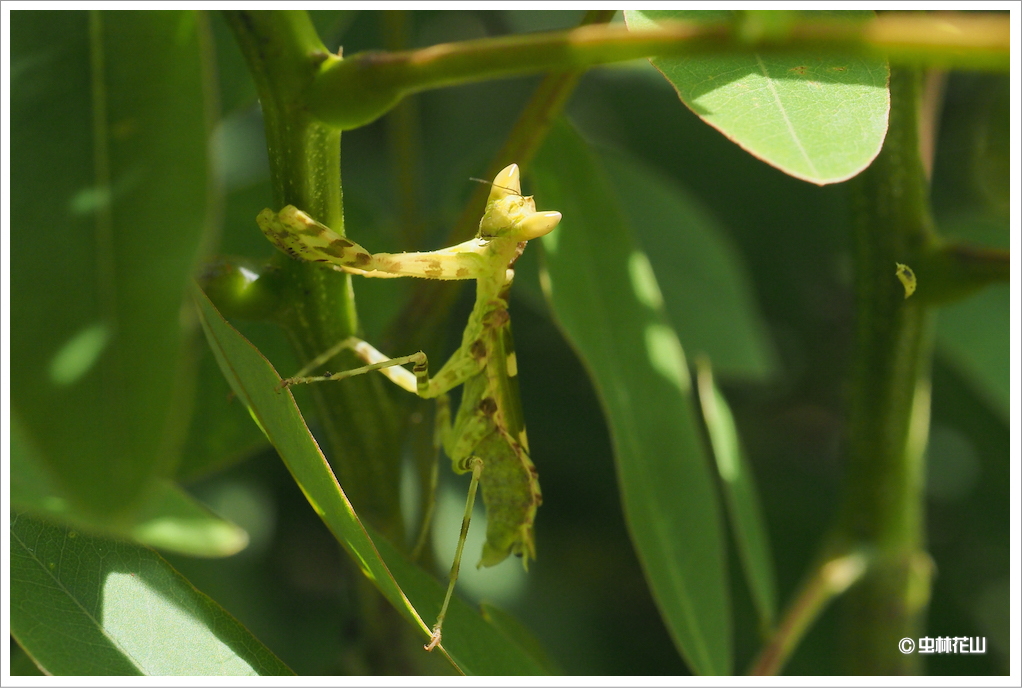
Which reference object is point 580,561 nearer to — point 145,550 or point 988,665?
point 988,665

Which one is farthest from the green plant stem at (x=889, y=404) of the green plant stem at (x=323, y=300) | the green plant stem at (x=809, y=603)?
the green plant stem at (x=323, y=300)

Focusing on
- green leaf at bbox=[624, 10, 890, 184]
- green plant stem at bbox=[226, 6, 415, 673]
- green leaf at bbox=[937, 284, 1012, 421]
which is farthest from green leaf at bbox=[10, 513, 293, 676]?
green leaf at bbox=[937, 284, 1012, 421]

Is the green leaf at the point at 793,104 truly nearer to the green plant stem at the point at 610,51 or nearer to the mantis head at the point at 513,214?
the green plant stem at the point at 610,51

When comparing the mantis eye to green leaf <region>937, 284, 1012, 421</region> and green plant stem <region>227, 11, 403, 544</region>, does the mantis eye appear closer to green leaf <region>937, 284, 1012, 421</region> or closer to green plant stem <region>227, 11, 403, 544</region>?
green plant stem <region>227, 11, 403, 544</region>

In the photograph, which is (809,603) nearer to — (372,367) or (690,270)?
(690,270)

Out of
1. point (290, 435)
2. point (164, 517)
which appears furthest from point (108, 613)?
point (290, 435)

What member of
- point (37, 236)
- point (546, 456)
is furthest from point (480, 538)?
point (37, 236)
